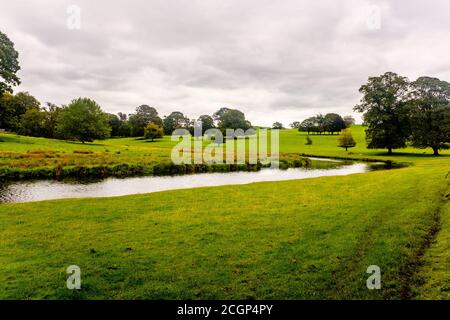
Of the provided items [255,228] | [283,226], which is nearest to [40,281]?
[255,228]

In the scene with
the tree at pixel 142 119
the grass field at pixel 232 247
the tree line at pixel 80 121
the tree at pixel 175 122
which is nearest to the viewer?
the grass field at pixel 232 247

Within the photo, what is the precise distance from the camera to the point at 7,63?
62281 millimetres

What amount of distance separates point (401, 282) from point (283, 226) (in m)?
6.45

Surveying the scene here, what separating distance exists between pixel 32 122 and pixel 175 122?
74572 mm

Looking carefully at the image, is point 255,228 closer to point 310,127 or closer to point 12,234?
point 12,234

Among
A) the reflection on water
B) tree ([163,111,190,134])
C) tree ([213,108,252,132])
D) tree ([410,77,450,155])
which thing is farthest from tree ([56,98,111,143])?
tree ([410,77,450,155])

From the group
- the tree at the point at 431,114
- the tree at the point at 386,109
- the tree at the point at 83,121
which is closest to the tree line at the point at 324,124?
the tree at the point at 386,109

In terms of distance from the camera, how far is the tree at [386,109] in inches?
2808

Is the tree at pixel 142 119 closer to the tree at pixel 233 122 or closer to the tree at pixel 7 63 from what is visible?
the tree at pixel 233 122

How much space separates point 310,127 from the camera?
16088 cm

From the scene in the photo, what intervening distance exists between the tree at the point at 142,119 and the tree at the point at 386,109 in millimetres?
98985
